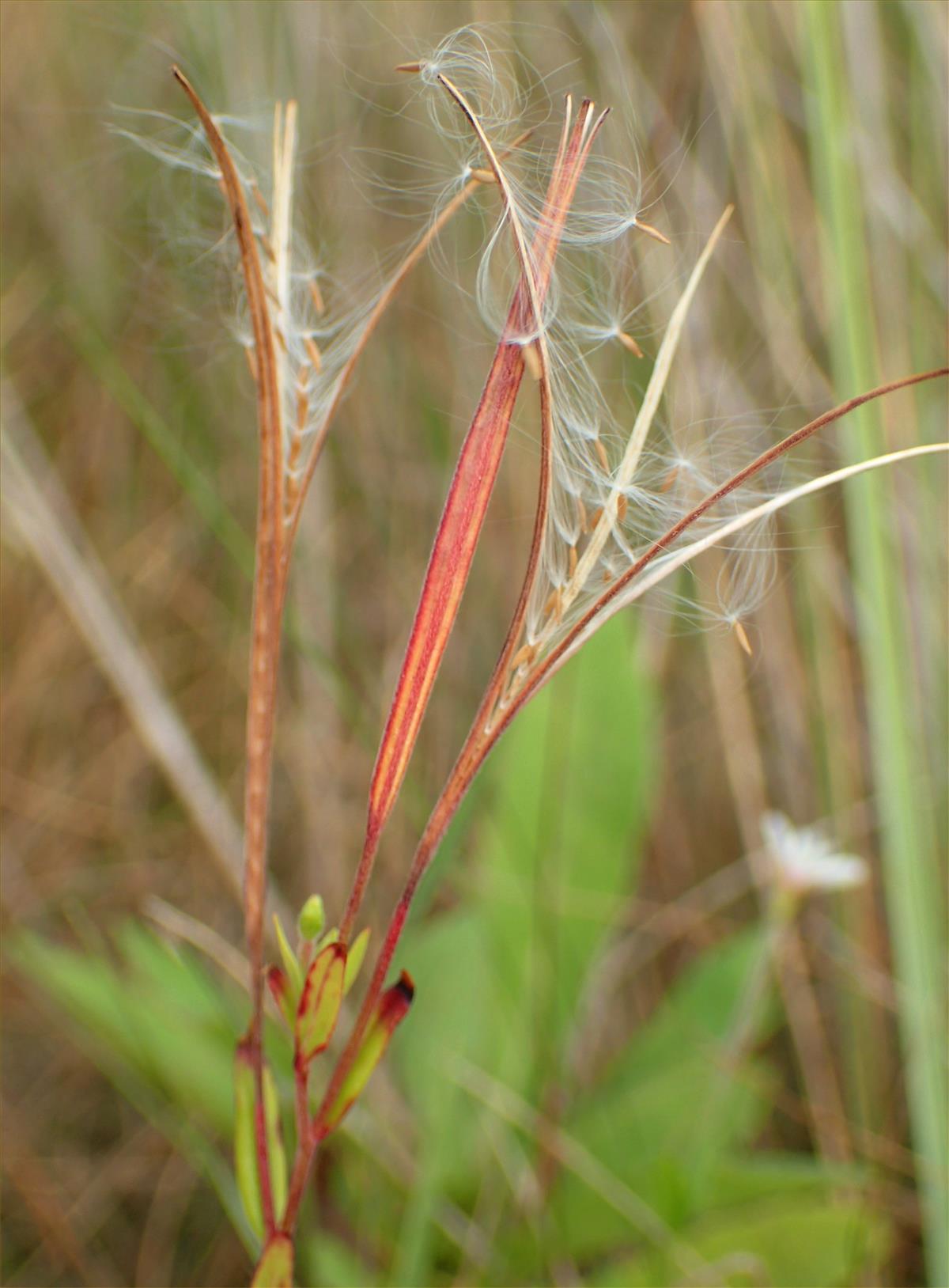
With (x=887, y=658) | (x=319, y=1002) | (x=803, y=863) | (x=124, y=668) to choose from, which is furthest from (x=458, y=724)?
(x=319, y=1002)

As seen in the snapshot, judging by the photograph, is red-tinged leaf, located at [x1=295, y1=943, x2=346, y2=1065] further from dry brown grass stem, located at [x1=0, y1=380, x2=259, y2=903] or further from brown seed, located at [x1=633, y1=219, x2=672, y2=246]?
dry brown grass stem, located at [x1=0, y1=380, x2=259, y2=903]

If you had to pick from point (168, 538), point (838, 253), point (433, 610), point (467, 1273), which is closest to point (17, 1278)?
point (467, 1273)

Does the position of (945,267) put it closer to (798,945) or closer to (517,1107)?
(798,945)

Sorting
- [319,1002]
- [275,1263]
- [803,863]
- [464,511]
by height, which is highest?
[464,511]

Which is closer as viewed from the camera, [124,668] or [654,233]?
[654,233]

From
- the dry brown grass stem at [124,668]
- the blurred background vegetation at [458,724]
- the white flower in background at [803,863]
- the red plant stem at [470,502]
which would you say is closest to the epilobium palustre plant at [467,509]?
the red plant stem at [470,502]

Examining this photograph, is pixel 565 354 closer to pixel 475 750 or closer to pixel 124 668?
pixel 475 750

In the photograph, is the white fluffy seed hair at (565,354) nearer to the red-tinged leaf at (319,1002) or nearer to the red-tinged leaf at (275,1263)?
the red-tinged leaf at (319,1002)
